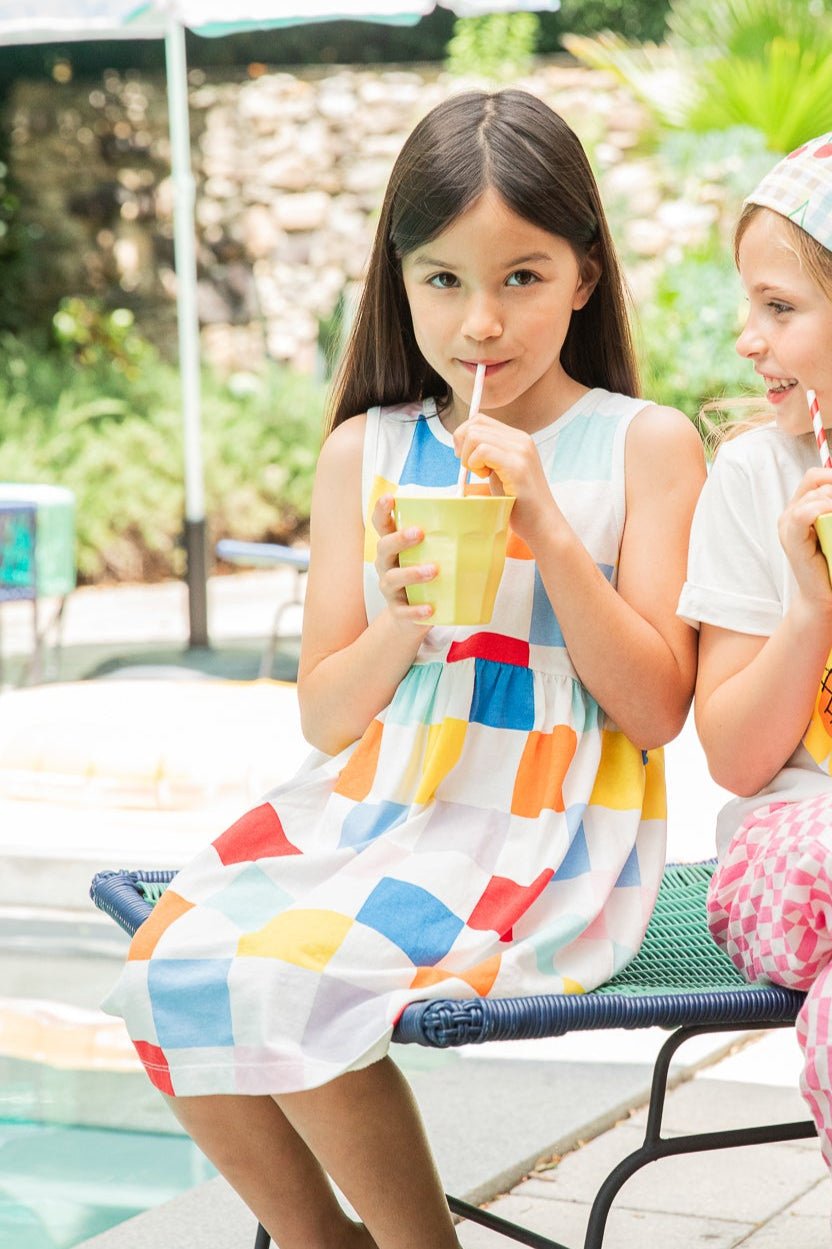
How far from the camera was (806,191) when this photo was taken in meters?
1.66

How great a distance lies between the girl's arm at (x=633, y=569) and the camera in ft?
5.29

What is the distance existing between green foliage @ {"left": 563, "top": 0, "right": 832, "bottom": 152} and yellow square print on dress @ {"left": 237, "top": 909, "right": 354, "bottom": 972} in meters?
7.67

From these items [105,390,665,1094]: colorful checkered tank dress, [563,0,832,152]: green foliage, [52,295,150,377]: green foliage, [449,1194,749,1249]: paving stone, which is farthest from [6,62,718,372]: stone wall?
[105,390,665,1094]: colorful checkered tank dress

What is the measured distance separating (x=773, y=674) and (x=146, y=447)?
7645mm

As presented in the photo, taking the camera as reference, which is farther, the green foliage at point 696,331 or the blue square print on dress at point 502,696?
the green foliage at point 696,331

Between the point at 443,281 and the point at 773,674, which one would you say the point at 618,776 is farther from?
the point at 443,281

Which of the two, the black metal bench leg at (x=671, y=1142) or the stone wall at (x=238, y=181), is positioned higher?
the stone wall at (x=238, y=181)

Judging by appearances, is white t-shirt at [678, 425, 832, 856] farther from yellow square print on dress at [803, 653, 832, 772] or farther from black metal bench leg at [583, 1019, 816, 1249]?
black metal bench leg at [583, 1019, 816, 1249]

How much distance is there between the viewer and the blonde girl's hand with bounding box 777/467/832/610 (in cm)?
147

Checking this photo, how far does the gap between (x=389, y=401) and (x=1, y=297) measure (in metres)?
8.16

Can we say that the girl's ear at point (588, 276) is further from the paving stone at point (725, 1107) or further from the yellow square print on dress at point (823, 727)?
the paving stone at point (725, 1107)

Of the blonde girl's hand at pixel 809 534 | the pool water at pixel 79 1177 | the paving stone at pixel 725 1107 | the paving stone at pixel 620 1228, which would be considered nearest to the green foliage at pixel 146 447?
the pool water at pixel 79 1177

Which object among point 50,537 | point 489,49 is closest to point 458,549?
point 50,537

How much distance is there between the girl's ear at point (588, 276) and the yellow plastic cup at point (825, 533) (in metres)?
0.51
